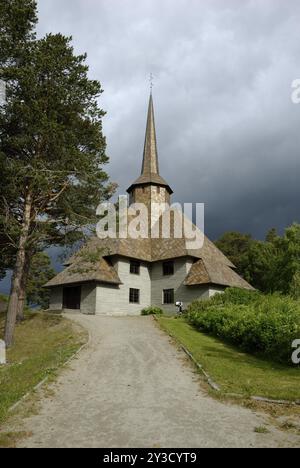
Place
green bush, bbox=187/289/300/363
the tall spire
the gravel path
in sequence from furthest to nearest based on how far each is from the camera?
the tall spire
green bush, bbox=187/289/300/363
the gravel path

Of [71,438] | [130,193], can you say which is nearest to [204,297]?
[130,193]

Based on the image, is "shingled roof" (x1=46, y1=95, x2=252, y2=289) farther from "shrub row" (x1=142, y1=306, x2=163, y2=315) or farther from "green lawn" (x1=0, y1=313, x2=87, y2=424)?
"green lawn" (x1=0, y1=313, x2=87, y2=424)

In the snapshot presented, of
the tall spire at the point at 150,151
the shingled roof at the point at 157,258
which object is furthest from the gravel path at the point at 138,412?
the tall spire at the point at 150,151

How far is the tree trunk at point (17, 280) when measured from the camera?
22922 millimetres

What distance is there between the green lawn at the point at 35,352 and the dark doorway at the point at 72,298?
4.37 m

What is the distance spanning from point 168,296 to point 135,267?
3.87 metres

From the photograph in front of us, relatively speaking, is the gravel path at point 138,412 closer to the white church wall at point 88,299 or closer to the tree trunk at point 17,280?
the tree trunk at point 17,280

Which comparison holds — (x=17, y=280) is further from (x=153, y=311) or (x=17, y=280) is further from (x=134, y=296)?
(x=134, y=296)

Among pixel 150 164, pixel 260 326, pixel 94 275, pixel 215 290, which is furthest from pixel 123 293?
pixel 260 326

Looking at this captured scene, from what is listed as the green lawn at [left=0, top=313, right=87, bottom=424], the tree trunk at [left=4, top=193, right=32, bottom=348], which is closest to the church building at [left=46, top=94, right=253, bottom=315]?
the green lawn at [left=0, top=313, right=87, bottom=424]

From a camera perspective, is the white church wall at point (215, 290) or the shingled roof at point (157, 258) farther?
the shingled roof at point (157, 258)

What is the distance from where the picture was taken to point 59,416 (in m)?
9.54

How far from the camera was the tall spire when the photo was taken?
Result: 4528 centimetres
